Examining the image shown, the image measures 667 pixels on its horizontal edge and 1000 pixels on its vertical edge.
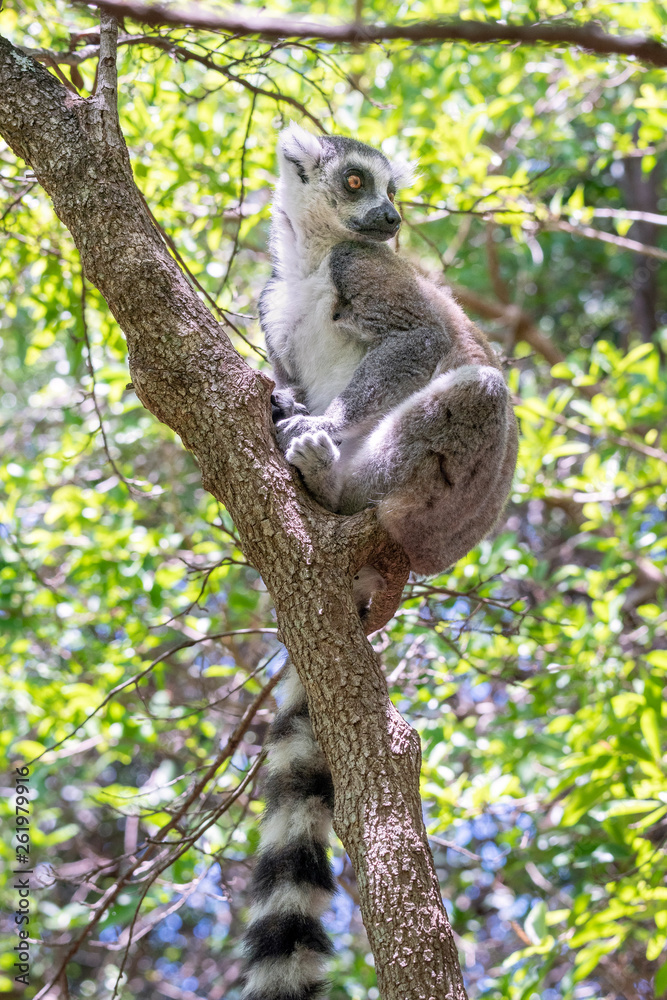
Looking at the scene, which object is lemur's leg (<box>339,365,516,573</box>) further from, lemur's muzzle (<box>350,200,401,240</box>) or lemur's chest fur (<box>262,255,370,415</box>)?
lemur's muzzle (<box>350,200,401,240</box>)

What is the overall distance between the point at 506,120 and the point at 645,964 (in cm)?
653

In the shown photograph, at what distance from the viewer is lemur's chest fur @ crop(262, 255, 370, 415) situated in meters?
3.89

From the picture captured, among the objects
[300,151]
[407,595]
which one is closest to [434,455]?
[407,595]

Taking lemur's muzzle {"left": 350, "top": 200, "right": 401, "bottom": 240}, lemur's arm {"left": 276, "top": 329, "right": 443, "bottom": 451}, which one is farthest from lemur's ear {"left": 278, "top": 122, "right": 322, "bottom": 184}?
lemur's arm {"left": 276, "top": 329, "right": 443, "bottom": 451}

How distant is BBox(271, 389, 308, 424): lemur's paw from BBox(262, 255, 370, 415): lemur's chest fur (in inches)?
6.4

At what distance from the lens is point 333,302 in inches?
154

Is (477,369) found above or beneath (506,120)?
beneath

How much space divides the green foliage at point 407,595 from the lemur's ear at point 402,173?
328 millimetres

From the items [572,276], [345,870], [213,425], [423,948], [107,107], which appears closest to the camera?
[423,948]

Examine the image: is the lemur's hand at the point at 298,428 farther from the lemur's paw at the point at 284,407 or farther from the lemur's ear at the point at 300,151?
the lemur's ear at the point at 300,151

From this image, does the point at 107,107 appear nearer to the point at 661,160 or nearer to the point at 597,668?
the point at 597,668

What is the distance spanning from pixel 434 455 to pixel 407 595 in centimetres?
90

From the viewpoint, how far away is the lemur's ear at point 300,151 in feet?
14.6

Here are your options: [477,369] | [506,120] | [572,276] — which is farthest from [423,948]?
[572,276]
